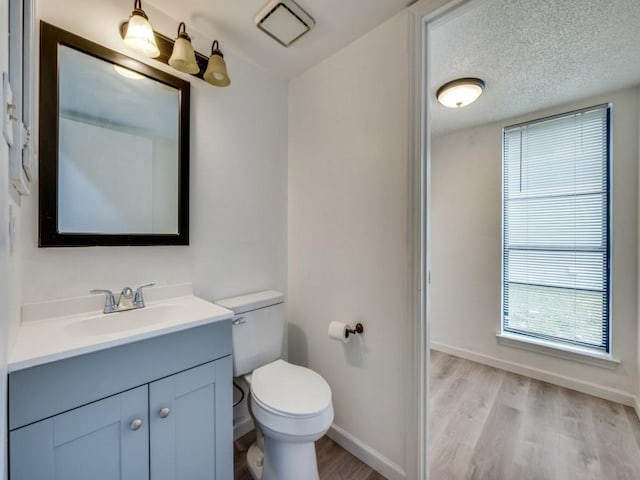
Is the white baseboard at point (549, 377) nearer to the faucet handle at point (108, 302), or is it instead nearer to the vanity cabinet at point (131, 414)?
the vanity cabinet at point (131, 414)

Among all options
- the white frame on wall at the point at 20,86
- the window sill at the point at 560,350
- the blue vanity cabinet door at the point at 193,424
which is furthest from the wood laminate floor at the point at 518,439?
the white frame on wall at the point at 20,86

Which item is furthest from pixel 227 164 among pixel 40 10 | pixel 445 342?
pixel 445 342

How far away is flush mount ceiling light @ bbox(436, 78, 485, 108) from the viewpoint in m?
1.81

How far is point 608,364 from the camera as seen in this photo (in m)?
2.00

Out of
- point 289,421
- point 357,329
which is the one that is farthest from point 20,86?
point 357,329

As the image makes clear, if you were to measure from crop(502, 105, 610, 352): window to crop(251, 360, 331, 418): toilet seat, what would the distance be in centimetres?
215

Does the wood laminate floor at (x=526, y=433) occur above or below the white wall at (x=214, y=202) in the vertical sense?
below

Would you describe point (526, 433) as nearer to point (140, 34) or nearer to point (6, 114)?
point (6, 114)

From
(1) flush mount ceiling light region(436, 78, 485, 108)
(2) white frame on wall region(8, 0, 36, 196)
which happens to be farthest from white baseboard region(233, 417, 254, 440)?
(1) flush mount ceiling light region(436, 78, 485, 108)

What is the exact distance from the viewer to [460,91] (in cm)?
187

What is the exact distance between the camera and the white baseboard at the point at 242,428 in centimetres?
157

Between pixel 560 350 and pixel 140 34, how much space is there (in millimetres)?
3413

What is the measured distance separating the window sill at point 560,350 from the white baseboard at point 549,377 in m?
0.16

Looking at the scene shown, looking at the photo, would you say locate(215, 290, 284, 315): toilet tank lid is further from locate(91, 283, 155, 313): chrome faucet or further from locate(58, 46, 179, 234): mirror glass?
locate(58, 46, 179, 234): mirror glass
